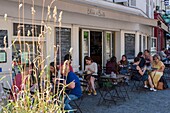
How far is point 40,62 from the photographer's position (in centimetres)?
241

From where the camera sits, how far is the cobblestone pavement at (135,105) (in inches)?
233

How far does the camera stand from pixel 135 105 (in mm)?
6422

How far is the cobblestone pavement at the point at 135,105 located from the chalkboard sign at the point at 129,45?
516 cm

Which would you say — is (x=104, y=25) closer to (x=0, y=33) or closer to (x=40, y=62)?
(x=0, y=33)

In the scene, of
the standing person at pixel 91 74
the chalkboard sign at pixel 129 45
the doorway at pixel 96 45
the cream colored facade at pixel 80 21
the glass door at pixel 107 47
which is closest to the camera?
the cream colored facade at pixel 80 21

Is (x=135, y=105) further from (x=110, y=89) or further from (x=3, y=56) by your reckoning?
(x=3, y=56)

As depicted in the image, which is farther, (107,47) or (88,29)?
(107,47)

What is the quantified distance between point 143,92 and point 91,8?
3062 millimetres

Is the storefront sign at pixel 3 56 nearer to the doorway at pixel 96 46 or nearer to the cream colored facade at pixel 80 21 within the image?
the cream colored facade at pixel 80 21

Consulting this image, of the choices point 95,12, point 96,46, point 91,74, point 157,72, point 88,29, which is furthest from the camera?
point 96,46

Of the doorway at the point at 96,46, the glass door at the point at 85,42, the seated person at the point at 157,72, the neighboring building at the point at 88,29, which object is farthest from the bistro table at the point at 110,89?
the doorway at the point at 96,46

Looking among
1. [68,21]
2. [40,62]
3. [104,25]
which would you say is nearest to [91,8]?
[68,21]

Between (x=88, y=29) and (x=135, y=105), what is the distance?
14.8 ft

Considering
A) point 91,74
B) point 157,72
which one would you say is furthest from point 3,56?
point 157,72
